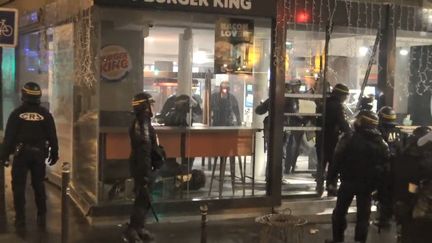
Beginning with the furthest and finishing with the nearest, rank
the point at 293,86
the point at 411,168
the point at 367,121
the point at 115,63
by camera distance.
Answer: the point at 293,86
the point at 115,63
the point at 367,121
the point at 411,168

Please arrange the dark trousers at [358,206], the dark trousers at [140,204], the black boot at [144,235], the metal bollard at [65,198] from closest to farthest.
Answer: the metal bollard at [65,198], the dark trousers at [358,206], the dark trousers at [140,204], the black boot at [144,235]

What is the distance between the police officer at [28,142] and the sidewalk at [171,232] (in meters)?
0.43

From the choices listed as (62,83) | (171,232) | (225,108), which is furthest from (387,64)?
(62,83)

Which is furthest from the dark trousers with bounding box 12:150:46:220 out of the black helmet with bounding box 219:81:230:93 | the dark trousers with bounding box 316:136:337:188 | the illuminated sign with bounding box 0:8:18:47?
the dark trousers with bounding box 316:136:337:188

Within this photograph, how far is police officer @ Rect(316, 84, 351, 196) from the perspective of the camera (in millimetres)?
9961

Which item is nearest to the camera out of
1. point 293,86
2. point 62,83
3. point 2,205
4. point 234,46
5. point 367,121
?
point 367,121

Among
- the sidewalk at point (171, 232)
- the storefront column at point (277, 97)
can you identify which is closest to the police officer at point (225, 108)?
the storefront column at point (277, 97)

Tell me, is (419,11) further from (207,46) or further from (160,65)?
(160,65)

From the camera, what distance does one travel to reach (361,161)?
699 centimetres

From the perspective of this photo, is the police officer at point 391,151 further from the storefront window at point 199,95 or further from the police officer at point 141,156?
the police officer at point 141,156

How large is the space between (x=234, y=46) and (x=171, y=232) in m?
3.20

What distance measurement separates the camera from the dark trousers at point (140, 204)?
7281 millimetres

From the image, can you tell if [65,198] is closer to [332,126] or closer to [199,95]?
[199,95]

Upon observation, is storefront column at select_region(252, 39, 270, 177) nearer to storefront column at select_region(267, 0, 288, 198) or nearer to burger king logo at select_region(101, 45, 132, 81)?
storefront column at select_region(267, 0, 288, 198)
